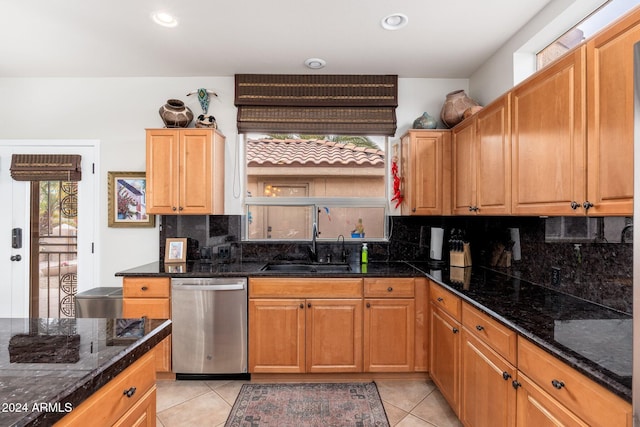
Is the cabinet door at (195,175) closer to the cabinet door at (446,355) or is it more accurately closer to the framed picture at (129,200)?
the framed picture at (129,200)

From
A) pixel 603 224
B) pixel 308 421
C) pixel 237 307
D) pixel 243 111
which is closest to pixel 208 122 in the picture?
pixel 243 111

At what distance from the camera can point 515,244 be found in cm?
256

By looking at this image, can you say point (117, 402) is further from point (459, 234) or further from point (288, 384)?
point (459, 234)

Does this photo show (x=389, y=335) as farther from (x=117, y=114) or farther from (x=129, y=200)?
(x=117, y=114)

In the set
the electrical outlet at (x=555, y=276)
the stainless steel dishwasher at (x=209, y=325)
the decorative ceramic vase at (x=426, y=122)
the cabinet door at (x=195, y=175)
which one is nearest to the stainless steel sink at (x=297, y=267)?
the stainless steel dishwasher at (x=209, y=325)

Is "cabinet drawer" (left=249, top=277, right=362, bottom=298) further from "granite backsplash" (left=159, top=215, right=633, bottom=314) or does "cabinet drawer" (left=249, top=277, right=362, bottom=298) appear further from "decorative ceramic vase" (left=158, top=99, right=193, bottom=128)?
"decorative ceramic vase" (left=158, top=99, right=193, bottom=128)

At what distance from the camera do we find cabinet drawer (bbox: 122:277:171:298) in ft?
8.67

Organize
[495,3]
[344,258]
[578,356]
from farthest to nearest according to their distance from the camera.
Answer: [344,258] < [495,3] < [578,356]

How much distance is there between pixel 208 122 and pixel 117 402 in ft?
8.43

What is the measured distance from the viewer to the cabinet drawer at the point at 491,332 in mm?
1510

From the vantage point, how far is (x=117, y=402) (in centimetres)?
103

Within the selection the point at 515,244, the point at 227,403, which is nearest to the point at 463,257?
the point at 515,244

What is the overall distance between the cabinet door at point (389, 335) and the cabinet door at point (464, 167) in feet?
2.93

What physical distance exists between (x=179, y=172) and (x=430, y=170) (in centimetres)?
223
